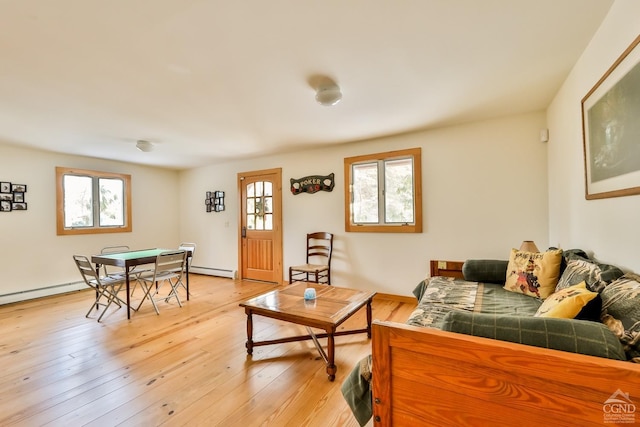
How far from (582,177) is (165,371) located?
345 centimetres

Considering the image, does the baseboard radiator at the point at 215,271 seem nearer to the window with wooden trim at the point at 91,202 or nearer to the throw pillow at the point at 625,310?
the window with wooden trim at the point at 91,202

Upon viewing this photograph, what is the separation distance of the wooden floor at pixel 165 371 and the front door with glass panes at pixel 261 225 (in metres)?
1.54

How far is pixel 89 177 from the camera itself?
4.77 meters

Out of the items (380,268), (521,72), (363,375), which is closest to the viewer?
(363,375)

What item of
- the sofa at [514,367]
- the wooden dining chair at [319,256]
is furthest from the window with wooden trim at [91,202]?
the sofa at [514,367]

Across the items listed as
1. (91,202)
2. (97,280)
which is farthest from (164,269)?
(91,202)

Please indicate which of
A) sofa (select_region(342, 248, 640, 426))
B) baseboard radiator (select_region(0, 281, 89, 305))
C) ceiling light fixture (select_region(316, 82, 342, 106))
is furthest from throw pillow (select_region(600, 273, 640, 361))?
baseboard radiator (select_region(0, 281, 89, 305))

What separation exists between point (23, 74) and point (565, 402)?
3.50 meters

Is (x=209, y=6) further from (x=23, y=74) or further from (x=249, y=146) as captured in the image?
(x=249, y=146)

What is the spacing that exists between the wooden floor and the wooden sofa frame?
0.76m

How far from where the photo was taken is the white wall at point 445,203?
120 inches

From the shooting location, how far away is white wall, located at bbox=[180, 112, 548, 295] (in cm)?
305

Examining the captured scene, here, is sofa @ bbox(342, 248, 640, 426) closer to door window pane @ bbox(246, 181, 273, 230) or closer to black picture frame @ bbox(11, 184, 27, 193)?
door window pane @ bbox(246, 181, 273, 230)

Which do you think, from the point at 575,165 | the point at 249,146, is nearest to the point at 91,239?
the point at 249,146
